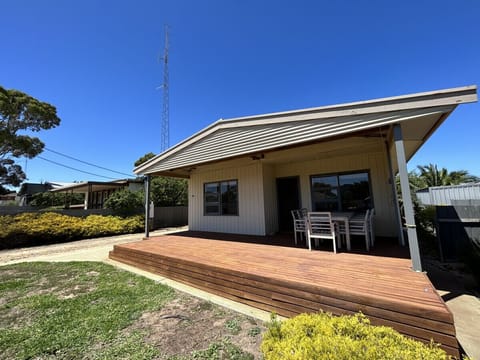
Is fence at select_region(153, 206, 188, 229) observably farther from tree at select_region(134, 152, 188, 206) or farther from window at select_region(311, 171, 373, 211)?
window at select_region(311, 171, 373, 211)

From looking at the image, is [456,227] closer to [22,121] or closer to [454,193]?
[454,193]

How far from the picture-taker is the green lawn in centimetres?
211

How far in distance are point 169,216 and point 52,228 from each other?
5.97 meters

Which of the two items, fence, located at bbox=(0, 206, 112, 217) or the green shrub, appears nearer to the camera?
the green shrub

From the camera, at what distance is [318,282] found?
266cm

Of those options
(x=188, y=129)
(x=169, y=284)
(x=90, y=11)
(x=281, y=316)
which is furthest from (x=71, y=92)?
(x=281, y=316)

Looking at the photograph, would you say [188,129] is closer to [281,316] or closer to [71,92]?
[71,92]

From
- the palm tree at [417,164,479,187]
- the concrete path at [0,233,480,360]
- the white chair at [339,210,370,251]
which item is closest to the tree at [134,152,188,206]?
the concrete path at [0,233,480,360]

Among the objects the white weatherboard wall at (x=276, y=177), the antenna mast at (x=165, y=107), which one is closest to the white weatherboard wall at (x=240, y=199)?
the white weatherboard wall at (x=276, y=177)

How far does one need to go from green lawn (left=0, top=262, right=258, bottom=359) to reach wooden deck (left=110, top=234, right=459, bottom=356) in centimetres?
78

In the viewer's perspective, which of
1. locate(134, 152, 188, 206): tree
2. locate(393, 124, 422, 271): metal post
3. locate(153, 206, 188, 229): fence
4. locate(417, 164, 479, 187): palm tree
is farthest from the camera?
locate(134, 152, 188, 206): tree

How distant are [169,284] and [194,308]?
4.00ft

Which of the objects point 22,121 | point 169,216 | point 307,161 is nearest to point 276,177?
point 307,161

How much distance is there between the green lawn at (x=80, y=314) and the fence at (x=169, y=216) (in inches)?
320
